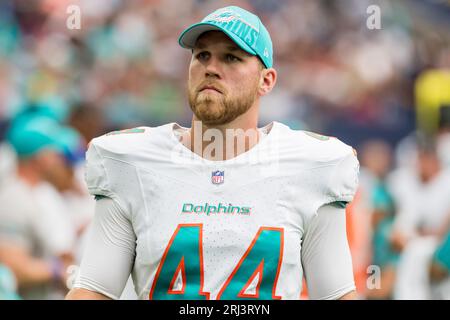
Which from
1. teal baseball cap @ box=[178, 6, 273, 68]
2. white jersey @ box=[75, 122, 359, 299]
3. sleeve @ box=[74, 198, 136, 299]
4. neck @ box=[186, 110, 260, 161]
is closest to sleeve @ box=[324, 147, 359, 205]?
white jersey @ box=[75, 122, 359, 299]

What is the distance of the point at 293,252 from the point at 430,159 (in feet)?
14.2

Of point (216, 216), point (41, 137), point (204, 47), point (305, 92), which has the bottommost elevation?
point (216, 216)

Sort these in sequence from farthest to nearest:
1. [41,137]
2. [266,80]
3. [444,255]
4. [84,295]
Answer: [41,137], [444,255], [266,80], [84,295]

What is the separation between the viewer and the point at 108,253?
9.03ft

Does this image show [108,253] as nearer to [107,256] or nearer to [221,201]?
[107,256]

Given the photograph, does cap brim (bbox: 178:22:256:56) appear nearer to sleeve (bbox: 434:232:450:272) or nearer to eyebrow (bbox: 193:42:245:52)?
eyebrow (bbox: 193:42:245:52)

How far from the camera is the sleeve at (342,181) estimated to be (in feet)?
9.20

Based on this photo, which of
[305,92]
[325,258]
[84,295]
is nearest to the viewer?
[84,295]

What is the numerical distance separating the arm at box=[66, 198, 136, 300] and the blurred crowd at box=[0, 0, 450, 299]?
307cm

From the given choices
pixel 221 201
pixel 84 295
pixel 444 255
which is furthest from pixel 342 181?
pixel 444 255

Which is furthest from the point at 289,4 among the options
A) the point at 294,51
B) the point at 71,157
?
Answer: the point at 71,157

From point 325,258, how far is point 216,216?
0.39 metres

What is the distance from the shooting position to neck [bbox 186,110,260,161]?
283 cm

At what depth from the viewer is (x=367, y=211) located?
665 centimetres
